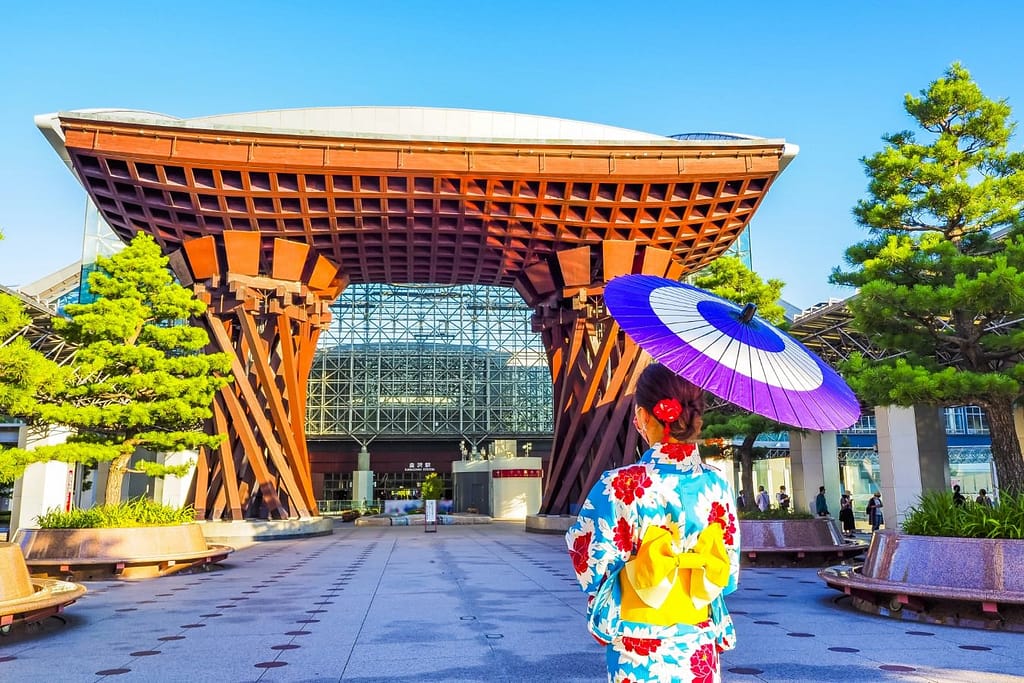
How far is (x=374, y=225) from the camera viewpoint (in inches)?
868

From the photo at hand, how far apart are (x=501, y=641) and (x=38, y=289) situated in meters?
37.8

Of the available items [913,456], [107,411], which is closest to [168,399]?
[107,411]

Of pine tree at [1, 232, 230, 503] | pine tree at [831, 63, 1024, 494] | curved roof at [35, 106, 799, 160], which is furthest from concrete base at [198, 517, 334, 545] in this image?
pine tree at [831, 63, 1024, 494]

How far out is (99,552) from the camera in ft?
37.9

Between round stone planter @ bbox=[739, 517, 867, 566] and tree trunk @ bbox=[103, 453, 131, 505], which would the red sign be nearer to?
tree trunk @ bbox=[103, 453, 131, 505]

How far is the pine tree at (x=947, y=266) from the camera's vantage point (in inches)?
368

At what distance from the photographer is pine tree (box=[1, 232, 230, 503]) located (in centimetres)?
1353

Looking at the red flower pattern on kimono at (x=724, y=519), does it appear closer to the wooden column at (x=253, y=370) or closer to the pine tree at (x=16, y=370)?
the pine tree at (x=16, y=370)

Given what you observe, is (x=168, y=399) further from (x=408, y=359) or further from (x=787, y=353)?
(x=408, y=359)

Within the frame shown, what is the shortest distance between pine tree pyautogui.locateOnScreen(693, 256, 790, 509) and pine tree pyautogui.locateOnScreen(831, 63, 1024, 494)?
293 inches

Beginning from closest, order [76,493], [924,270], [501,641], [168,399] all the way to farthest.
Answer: [501,641] < [924,270] < [168,399] < [76,493]

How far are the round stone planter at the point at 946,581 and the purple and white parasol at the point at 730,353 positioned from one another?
4916 millimetres

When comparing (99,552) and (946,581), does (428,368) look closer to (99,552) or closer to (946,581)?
(99,552)

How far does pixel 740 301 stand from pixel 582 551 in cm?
1782
